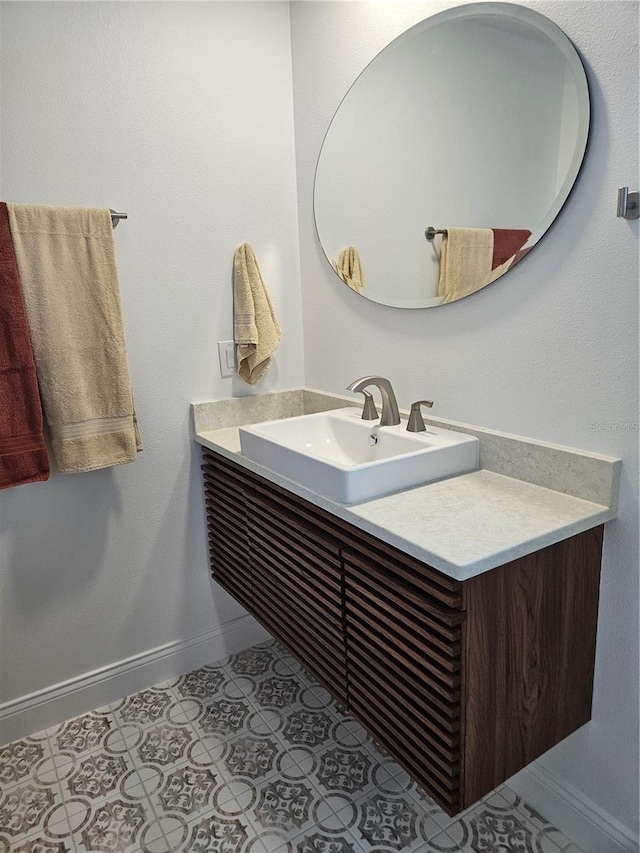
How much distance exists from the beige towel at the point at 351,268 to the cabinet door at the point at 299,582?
28.2 inches

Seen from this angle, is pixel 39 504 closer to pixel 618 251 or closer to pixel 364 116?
pixel 364 116

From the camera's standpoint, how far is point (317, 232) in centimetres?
200

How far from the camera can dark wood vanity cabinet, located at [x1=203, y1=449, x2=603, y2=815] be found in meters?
1.08

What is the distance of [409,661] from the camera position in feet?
3.81

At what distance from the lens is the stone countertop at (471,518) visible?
3.44 ft

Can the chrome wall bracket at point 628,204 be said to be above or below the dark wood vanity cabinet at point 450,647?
above

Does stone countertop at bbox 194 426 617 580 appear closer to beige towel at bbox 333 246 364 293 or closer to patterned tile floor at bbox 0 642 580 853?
beige towel at bbox 333 246 364 293

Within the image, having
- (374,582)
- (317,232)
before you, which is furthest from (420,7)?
(374,582)

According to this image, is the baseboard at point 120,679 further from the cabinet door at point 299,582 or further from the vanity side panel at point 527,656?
the vanity side panel at point 527,656

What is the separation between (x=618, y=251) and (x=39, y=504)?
66.7 inches

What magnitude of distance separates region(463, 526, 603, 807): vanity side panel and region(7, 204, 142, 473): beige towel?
3.83 ft

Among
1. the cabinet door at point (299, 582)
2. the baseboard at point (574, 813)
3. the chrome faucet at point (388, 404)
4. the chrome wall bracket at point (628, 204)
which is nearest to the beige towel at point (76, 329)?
the cabinet door at point (299, 582)

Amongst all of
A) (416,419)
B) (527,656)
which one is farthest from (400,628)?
(416,419)

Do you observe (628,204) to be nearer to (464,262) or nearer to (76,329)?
(464,262)
